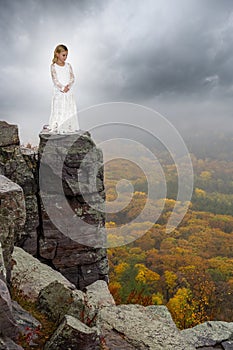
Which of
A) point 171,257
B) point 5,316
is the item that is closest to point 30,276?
point 5,316

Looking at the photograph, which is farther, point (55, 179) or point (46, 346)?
point (55, 179)

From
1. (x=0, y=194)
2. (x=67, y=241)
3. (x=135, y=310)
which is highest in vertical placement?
(x=0, y=194)

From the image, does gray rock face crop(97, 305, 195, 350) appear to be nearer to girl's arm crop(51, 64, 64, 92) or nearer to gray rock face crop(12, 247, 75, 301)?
gray rock face crop(12, 247, 75, 301)

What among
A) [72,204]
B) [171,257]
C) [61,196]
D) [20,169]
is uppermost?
[20,169]

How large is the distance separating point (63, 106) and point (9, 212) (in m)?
7.09

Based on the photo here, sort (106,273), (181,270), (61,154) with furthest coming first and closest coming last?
1. (181,270)
2. (106,273)
3. (61,154)

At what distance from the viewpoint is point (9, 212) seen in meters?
5.44

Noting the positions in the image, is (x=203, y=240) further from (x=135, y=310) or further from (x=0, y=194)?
(x=0, y=194)

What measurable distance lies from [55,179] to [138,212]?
26.9 meters

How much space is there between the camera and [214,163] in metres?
103

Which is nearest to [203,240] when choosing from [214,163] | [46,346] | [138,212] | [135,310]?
[138,212]

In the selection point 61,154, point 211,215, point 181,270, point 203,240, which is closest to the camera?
point 61,154

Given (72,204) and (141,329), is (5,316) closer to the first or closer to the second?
(141,329)

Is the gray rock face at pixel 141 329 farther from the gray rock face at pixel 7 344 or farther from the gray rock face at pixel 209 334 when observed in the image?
the gray rock face at pixel 7 344
